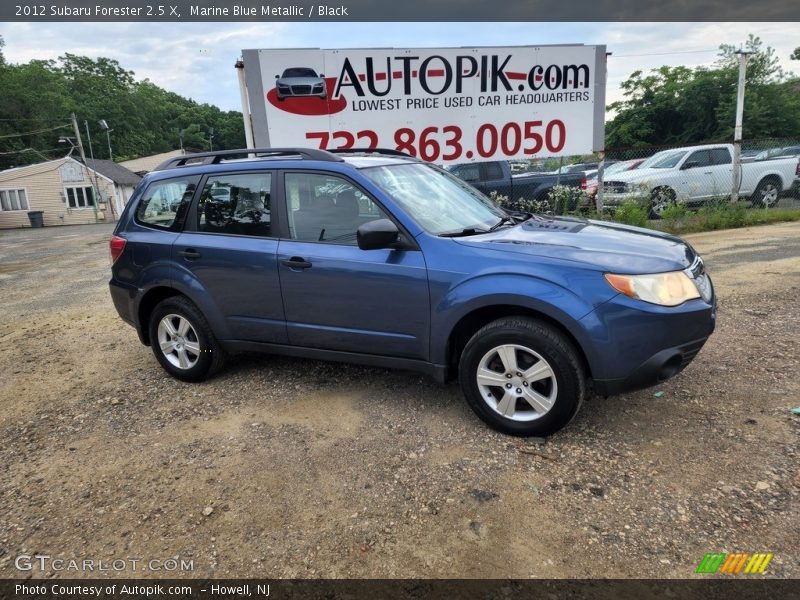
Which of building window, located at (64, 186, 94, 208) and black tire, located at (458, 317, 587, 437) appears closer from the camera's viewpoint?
black tire, located at (458, 317, 587, 437)

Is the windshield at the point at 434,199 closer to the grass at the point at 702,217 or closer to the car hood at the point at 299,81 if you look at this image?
the car hood at the point at 299,81

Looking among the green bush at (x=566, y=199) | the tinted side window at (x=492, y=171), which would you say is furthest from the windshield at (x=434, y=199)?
the tinted side window at (x=492, y=171)

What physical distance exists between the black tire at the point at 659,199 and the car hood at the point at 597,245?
318 inches

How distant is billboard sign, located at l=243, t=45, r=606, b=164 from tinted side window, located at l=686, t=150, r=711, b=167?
411 cm

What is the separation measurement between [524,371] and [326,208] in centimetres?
174

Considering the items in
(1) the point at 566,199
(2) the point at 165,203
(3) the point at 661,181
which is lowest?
(1) the point at 566,199

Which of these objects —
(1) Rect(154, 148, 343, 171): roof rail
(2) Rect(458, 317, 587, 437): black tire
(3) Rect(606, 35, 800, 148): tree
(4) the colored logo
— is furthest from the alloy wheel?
(3) Rect(606, 35, 800, 148): tree

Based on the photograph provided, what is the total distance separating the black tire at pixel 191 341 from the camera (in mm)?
4289

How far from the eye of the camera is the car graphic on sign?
8242 mm

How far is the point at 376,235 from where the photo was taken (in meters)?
3.31

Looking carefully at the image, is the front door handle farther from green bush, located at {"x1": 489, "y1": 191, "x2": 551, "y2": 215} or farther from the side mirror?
green bush, located at {"x1": 489, "y1": 191, "x2": 551, "y2": 215}

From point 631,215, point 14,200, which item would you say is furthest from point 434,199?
point 14,200

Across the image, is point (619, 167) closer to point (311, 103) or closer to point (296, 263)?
point (311, 103)

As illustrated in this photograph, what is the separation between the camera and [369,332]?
363cm
